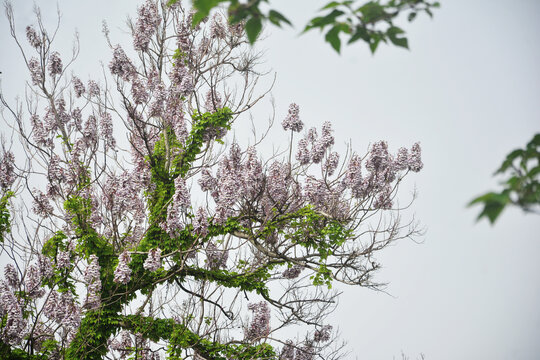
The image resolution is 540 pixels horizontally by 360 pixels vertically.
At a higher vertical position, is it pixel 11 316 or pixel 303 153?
pixel 303 153

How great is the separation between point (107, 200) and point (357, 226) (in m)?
4.37

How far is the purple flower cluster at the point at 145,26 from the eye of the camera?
990cm

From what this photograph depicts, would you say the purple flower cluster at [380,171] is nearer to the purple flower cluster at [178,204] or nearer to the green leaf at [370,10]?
the purple flower cluster at [178,204]

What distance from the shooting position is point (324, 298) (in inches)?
361

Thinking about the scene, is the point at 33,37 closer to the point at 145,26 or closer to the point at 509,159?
the point at 145,26

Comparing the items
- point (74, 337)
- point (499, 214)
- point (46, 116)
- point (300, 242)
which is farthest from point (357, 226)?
point (499, 214)

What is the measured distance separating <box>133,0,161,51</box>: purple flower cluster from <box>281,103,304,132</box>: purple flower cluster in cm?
338

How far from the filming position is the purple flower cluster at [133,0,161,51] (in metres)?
9.90

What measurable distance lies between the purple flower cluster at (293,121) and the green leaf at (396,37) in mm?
6902

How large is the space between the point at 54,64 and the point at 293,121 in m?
4.78

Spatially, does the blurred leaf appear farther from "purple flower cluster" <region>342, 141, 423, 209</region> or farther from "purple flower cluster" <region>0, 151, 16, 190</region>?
"purple flower cluster" <region>0, 151, 16, 190</region>

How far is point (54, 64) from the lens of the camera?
9453mm

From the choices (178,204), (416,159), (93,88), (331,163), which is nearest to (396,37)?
(178,204)

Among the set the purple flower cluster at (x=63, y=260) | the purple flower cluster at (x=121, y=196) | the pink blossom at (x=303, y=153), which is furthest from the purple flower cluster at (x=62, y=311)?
the pink blossom at (x=303, y=153)
